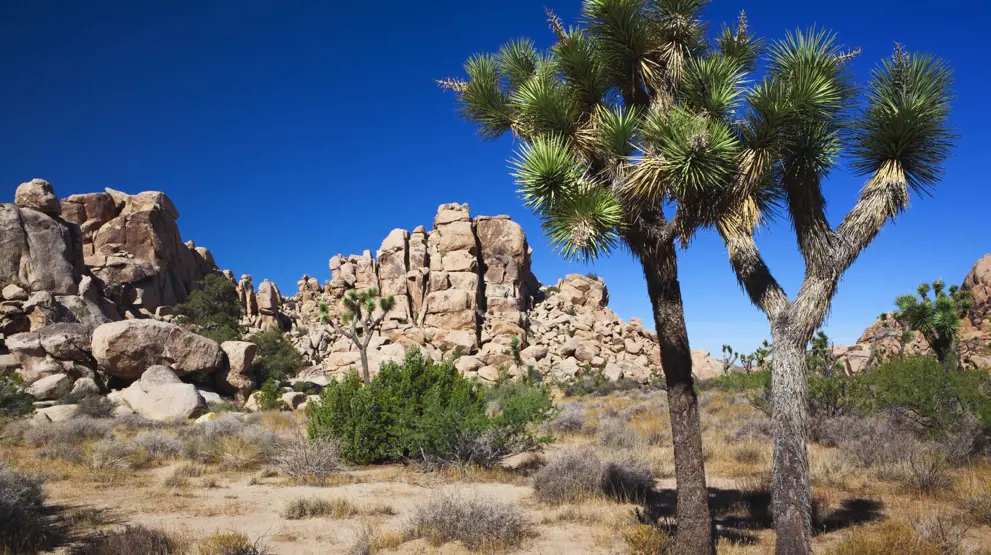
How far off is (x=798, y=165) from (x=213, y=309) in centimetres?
5271

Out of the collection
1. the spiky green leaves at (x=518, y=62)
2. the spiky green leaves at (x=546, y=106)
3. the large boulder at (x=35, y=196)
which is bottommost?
the spiky green leaves at (x=546, y=106)

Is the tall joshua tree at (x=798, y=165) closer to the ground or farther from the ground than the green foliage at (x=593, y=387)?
farther from the ground

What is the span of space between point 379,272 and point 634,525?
177 feet

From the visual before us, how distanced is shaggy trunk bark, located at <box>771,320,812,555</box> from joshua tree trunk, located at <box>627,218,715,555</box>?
75cm

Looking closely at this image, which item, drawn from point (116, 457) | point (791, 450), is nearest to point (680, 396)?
point (791, 450)

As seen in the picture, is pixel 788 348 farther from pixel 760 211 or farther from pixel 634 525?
pixel 634 525

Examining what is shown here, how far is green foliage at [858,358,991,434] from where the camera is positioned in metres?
10.7

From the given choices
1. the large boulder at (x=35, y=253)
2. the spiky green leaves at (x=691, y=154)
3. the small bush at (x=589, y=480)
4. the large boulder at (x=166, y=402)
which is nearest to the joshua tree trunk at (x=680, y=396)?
the spiky green leaves at (x=691, y=154)

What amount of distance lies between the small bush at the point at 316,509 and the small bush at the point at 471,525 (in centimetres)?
121

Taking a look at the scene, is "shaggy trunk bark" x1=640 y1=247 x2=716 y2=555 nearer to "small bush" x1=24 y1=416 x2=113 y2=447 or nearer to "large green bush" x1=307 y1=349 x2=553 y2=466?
"large green bush" x1=307 y1=349 x2=553 y2=466

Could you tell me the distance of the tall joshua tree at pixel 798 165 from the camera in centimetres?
541

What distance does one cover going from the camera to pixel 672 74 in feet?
20.7

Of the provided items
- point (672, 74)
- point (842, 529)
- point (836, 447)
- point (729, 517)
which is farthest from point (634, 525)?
point (836, 447)

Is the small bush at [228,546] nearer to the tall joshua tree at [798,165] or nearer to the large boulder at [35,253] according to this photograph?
the tall joshua tree at [798,165]
